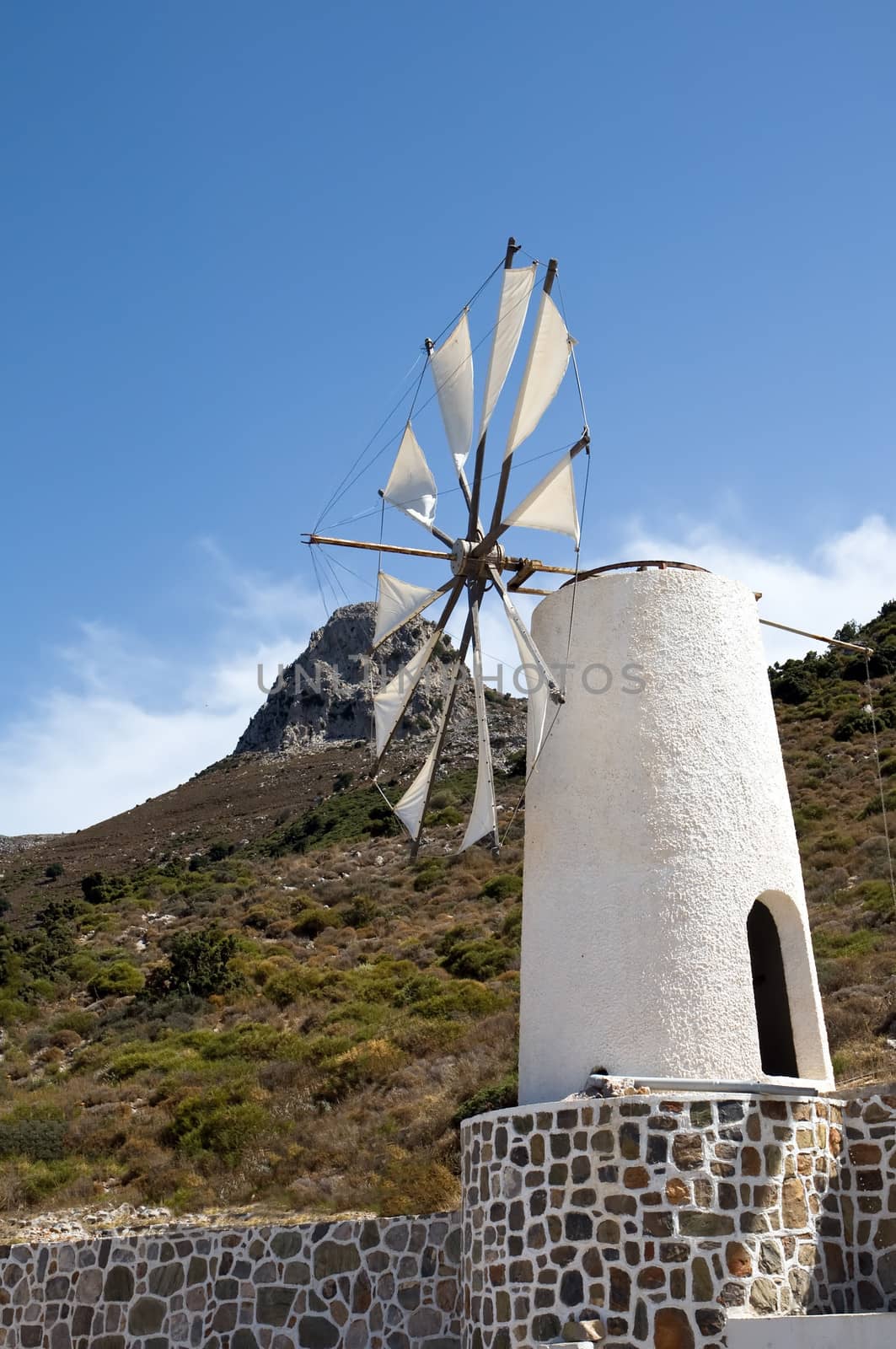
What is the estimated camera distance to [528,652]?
8.89m

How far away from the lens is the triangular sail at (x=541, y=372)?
9.39 meters

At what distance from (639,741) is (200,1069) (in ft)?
46.6

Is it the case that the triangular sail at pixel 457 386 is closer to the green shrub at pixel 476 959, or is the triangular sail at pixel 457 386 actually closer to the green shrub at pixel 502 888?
the green shrub at pixel 476 959

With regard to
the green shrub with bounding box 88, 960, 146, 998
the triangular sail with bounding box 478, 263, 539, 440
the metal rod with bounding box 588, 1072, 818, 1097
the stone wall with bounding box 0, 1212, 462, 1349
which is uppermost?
the green shrub with bounding box 88, 960, 146, 998

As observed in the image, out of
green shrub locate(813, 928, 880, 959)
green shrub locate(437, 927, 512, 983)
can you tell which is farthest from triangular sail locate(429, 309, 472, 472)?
green shrub locate(437, 927, 512, 983)

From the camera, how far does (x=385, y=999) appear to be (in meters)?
22.5

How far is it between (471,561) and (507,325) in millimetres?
1806

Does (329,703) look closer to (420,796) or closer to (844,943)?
(844,943)

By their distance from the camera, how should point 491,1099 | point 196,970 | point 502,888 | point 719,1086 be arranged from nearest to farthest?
point 719,1086, point 491,1099, point 196,970, point 502,888

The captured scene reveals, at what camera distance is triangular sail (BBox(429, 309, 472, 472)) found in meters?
9.87

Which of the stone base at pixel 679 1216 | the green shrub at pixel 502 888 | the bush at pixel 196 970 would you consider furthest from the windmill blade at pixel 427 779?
the green shrub at pixel 502 888

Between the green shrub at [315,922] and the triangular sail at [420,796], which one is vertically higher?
the green shrub at [315,922]

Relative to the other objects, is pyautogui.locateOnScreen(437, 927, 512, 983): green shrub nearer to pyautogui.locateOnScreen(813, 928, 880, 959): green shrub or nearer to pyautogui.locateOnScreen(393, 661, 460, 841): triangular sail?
pyautogui.locateOnScreen(813, 928, 880, 959): green shrub

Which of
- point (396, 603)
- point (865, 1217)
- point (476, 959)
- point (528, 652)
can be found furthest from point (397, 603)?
point (476, 959)
